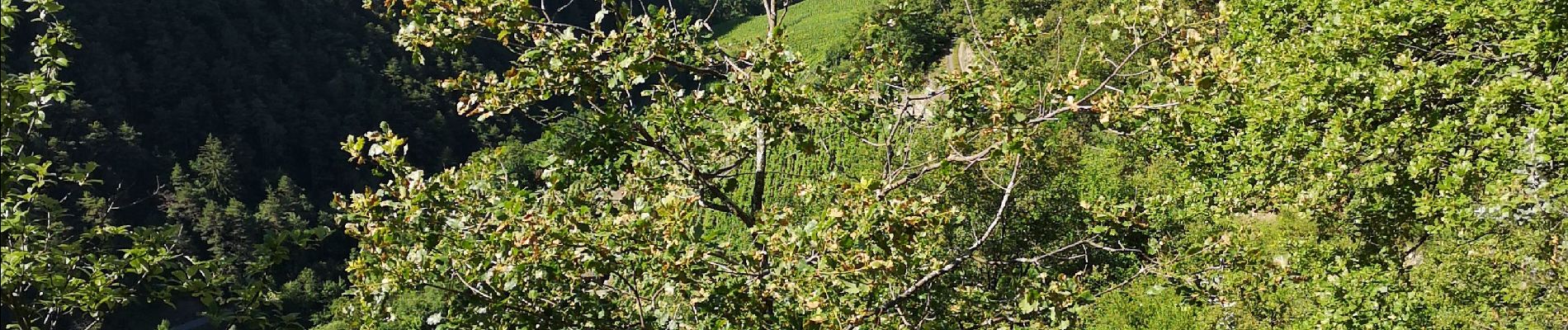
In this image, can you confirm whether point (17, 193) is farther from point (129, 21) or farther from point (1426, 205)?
point (129, 21)

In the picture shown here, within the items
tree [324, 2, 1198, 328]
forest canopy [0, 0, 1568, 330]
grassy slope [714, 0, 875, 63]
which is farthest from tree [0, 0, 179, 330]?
grassy slope [714, 0, 875, 63]

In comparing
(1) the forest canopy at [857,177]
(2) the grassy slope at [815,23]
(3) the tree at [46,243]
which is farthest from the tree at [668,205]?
(2) the grassy slope at [815,23]

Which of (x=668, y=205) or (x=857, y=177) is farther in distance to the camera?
(x=857, y=177)

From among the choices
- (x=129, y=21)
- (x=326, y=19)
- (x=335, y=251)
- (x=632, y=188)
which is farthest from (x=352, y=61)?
(x=632, y=188)

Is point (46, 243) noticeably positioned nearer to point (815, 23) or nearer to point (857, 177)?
point (857, 177)

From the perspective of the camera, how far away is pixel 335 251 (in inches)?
2409

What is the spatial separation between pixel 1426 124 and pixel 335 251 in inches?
2497

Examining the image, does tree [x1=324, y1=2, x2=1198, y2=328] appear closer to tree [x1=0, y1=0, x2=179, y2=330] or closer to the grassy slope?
tree [x1=0, y1=0, x2=179, y2=330]

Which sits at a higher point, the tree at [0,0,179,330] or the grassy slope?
the tree at [0,0,179,330]

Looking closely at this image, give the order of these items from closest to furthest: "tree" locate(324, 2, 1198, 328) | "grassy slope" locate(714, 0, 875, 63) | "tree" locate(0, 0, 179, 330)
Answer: "tree" locate(0, 0, 179, 330)
"tree" locate(324, 2, 1198, 328)
"grassy slope" locate(714, 0, 875, 63)

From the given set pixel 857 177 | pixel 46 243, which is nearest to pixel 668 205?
pixel 857 177

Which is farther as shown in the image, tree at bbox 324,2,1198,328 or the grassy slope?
the grassy slope

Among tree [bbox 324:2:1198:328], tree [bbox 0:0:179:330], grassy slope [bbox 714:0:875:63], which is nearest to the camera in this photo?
tree [bbox 0:0:179:330]

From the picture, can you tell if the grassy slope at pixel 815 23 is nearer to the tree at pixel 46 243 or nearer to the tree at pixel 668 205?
the tree at pixel 668 205
